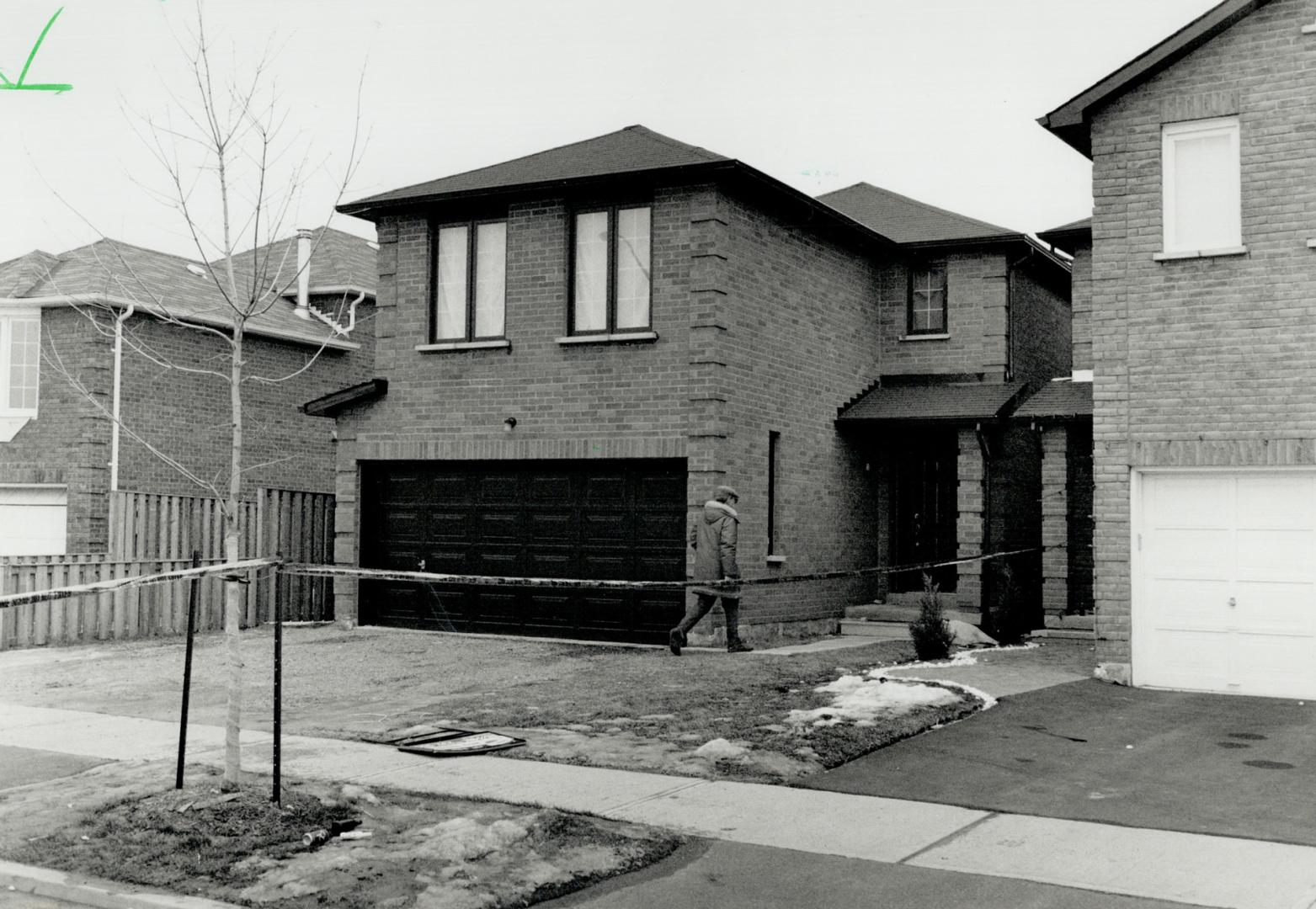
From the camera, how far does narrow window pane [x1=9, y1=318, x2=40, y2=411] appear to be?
21.4 meters

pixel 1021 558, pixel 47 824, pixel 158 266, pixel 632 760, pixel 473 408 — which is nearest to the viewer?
pixel 47 824

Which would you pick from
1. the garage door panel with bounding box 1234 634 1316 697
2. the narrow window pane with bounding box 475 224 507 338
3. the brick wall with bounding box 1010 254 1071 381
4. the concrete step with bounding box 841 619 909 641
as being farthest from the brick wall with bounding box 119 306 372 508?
the garage door panel with bounding box 1234 634 1316 697

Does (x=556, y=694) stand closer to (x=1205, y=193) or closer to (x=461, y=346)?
(x=461, y=346)

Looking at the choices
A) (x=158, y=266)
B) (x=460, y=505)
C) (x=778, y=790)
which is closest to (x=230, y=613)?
(x=778, y=790)

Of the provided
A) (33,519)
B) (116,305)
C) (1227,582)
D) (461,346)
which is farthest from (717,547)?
(33,519)

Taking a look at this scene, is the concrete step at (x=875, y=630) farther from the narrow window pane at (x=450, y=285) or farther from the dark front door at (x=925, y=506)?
the narrow window pane at (x=450, y=285)

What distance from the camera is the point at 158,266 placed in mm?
23844

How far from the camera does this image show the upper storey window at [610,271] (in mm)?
16656

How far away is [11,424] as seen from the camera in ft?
70.1

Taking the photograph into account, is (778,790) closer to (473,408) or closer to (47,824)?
(47,824)

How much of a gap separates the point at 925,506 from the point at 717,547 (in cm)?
640

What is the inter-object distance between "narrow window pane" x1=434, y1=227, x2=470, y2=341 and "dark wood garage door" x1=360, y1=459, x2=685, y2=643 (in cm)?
189

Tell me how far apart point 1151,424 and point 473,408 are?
28.8 feet

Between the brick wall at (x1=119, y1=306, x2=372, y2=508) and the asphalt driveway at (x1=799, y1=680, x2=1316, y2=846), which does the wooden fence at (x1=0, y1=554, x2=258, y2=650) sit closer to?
the brick wall at (x1=119, y1=306, x2=372, y2=508)
